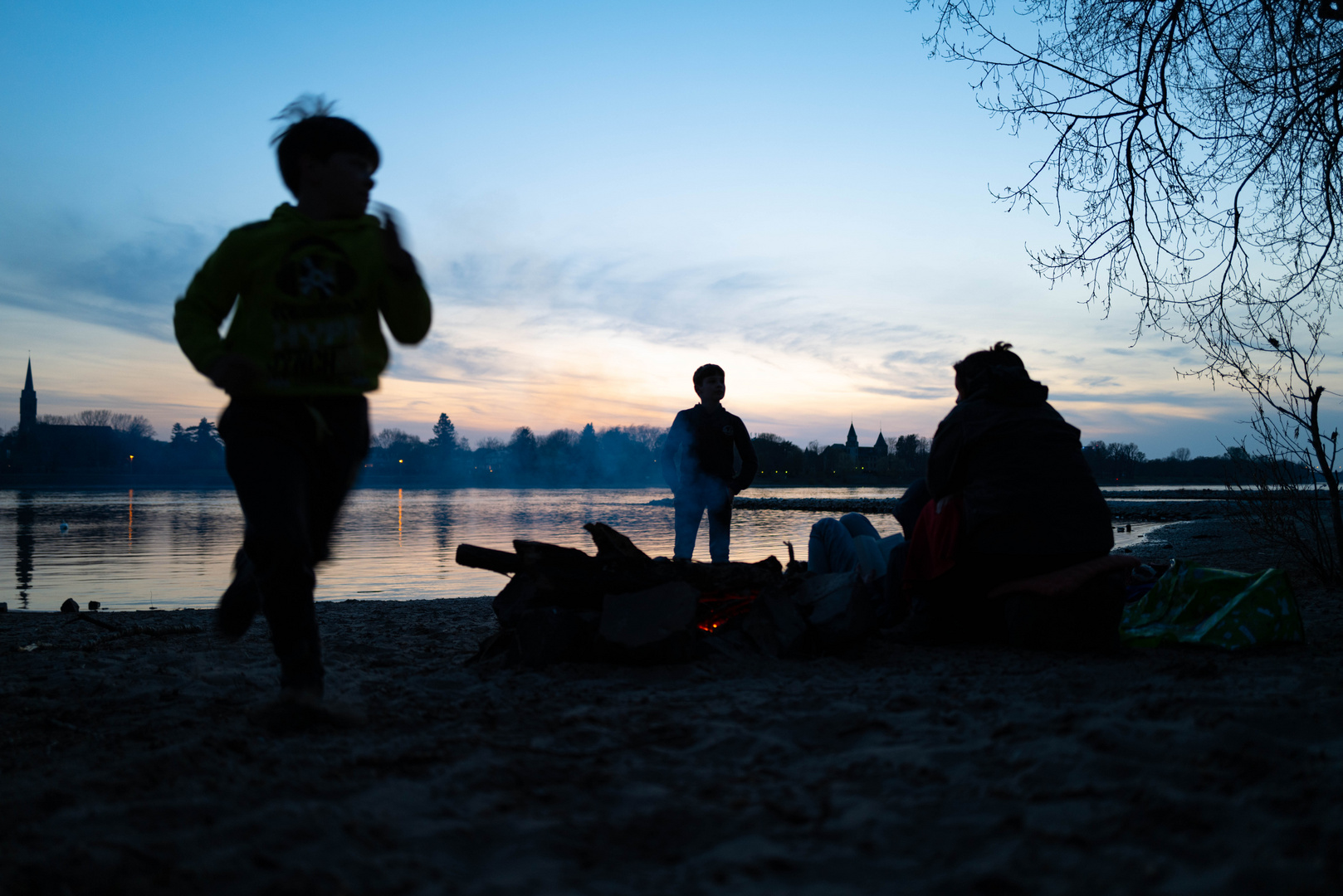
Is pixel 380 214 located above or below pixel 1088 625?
above

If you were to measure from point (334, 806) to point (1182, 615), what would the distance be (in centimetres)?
387

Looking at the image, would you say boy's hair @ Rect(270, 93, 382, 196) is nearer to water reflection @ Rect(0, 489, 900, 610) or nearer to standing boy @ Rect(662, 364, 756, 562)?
water reflection @ Rect(0, 489, 900, 610)

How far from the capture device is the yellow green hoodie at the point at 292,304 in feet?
7.97

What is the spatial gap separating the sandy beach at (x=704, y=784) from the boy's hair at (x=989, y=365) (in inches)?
56.2

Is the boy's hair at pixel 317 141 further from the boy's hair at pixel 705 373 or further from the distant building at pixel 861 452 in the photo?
the distant building at pixel 861 452

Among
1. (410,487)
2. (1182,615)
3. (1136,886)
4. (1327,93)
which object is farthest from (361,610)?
(410,487)

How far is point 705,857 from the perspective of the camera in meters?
1.41

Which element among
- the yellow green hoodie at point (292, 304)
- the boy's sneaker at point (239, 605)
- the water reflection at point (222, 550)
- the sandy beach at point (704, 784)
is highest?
the yellow green hoodie at point (292, 304)

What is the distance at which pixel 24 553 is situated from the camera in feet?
43.9

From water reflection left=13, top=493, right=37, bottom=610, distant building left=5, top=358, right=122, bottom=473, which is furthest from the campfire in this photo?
distant building left=5, top=358, right=122, bottom=473

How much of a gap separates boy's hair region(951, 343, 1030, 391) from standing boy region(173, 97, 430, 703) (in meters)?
2.74

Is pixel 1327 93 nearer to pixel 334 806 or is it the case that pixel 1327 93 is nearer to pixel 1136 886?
pixel 1136 886

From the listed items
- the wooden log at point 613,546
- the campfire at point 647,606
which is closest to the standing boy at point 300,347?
the campfire at point 647,606

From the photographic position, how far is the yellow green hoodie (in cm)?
243
